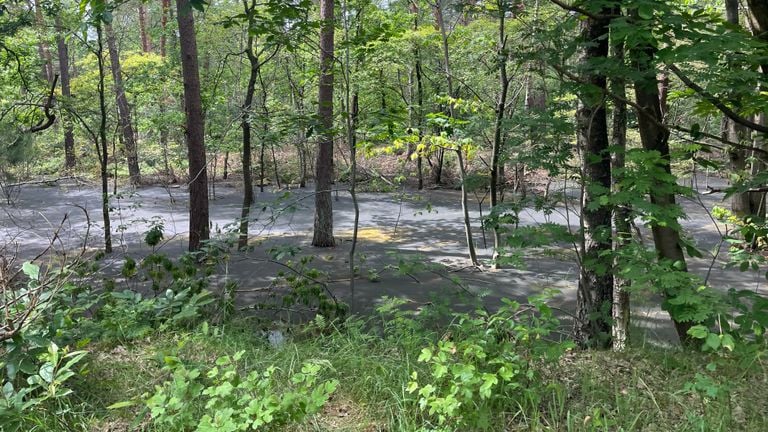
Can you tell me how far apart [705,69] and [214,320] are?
11.1 ft

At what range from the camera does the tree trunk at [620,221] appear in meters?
3.12

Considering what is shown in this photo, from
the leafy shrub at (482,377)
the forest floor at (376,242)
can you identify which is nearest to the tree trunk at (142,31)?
the forest floor at (376,242)

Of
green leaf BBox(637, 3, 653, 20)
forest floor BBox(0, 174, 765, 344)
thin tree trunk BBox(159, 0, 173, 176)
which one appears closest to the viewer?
green leaf BBox(637, 3, 653, 20)

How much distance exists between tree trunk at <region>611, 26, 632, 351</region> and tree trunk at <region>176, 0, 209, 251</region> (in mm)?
6332

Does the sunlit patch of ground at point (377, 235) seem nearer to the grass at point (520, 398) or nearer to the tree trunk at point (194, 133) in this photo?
the tree trunk at point (194, 133)

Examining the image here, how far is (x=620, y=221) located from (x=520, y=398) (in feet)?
5.45

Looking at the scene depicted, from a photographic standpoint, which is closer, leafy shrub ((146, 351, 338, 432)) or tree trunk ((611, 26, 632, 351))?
Answer: leafy shrub ((146, 351, 338, 432))

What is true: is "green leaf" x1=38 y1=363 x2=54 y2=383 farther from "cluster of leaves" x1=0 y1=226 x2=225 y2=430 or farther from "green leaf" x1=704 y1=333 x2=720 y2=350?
"green leaf" x1=704 y1=333 x2=720 y2=350

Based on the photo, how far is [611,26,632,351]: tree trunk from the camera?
3121 millimetres

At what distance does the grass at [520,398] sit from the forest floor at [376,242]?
2.40ft

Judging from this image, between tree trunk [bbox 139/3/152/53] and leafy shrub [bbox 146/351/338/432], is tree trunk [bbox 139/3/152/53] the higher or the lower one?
the higher one

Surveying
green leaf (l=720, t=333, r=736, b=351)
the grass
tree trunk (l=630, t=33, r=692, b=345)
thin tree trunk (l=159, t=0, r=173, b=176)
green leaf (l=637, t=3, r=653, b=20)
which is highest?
thin tree trunk (l=159, t=0, r=173, b=176)

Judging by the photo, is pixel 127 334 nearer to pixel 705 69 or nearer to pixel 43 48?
pixel 705 69

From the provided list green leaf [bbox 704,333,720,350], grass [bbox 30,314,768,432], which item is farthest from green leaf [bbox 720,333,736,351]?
grass [bbox 30,314,768,432]
